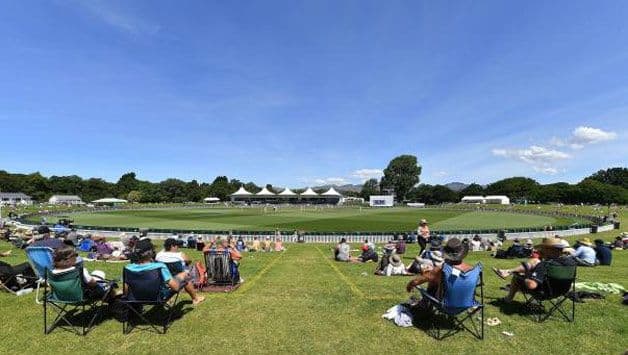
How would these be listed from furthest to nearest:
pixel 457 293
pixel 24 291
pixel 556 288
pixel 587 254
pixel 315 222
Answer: pixel 315 222 → pixel 587 254 → pixel 24 291 → pixel 556 288 → pixel 457 293

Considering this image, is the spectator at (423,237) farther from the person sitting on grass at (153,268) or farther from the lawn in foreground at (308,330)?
the person sitting on grass at (153,268)

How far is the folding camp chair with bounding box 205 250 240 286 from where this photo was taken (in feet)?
31.1

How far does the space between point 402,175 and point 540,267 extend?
14810cm

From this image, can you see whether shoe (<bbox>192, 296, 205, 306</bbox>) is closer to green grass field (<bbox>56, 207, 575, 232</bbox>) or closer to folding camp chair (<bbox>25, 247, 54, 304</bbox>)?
folding camp chair (<bbox>25, 247, 54, 304</bbox>)

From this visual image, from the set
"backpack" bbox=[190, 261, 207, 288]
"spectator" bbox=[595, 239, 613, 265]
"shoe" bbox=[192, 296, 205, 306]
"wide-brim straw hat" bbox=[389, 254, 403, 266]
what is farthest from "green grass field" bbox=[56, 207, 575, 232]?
"shoe" bbox=[192, 296, 205, 306]

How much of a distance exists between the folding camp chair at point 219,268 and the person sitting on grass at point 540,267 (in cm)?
618

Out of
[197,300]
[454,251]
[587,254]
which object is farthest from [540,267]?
[587,254]

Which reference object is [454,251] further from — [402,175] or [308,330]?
[402,175]

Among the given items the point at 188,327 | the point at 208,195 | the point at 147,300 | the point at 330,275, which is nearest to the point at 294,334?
the point at 188,327

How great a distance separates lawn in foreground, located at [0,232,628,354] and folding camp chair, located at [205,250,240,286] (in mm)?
524

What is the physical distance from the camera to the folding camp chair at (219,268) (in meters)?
9.49

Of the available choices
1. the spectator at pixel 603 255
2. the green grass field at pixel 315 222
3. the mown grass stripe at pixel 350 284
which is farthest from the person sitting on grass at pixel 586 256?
the green grass field at pixel 315 222

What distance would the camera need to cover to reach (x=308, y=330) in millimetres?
6586

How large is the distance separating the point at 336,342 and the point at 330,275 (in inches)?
227
